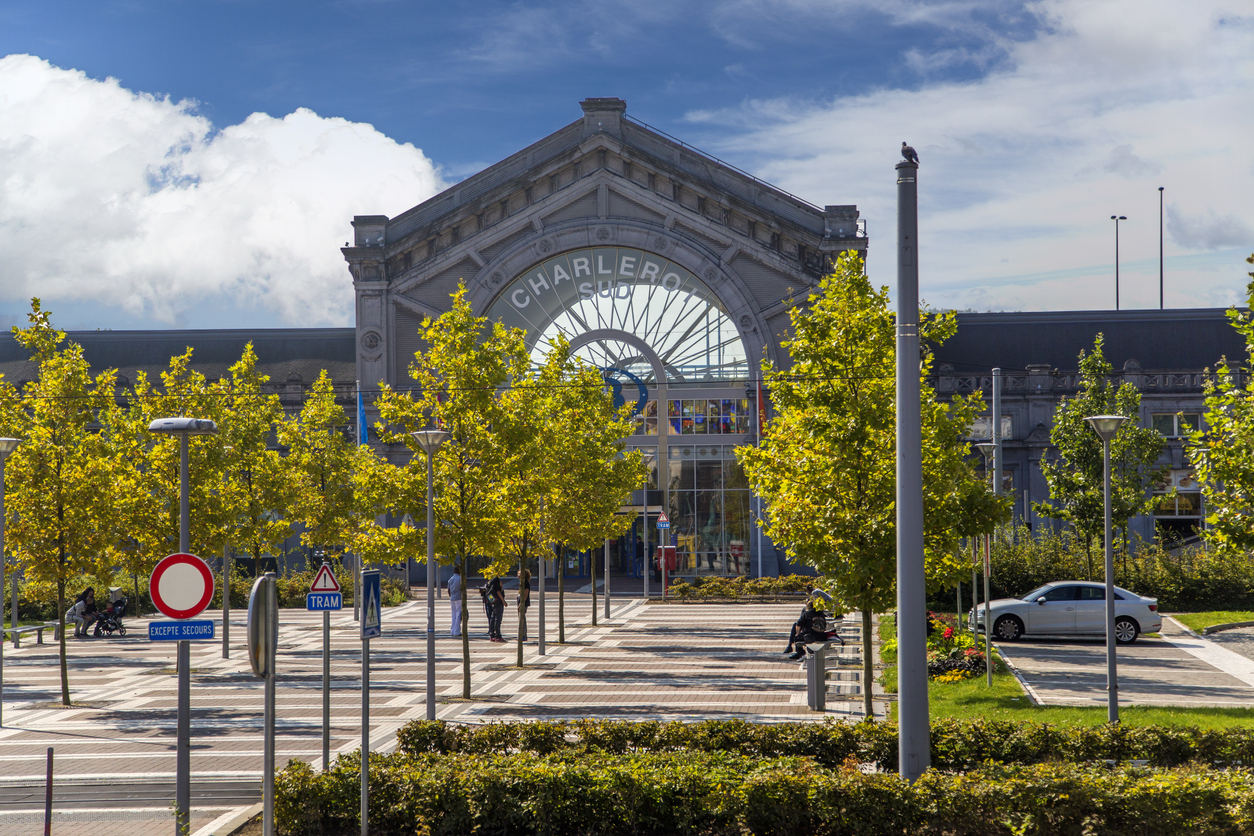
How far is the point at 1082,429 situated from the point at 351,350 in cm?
4088

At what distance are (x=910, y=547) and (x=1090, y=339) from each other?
176ft

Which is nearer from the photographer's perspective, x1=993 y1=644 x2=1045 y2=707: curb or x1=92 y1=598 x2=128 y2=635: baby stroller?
x1=993 y1=644 x2=1045 y2=707: curb

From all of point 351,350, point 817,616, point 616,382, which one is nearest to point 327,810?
point 817,616

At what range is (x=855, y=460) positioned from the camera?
14953 mm

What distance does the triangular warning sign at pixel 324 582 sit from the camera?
10.8m

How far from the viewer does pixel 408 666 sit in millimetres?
24031

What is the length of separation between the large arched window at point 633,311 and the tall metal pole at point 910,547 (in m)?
39.5

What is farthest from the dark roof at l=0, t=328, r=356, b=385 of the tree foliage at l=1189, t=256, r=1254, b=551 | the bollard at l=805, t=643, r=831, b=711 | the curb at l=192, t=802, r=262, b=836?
the tree foliage at l=1189, t=256, r=1254, b=551

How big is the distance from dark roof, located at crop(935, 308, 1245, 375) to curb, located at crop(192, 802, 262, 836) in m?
49.2

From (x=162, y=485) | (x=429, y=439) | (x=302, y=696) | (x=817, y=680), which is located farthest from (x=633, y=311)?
(x=817, y=680)

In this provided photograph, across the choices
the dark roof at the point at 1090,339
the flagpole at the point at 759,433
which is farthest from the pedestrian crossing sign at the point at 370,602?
the dark roof at the point at 1090,339

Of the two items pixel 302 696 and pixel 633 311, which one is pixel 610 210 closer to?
pixel 633 311

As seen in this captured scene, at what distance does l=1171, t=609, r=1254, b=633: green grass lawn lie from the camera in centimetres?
2946

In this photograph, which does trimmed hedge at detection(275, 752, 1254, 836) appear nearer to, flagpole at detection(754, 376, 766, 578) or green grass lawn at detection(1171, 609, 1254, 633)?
green grass lawn at detection(1171, 609, 1254, 633)
